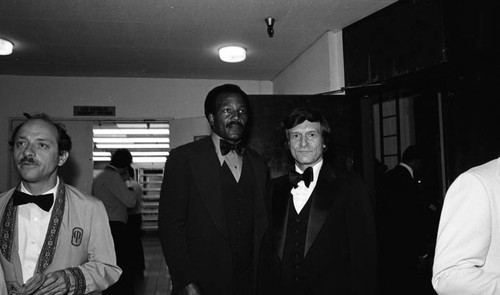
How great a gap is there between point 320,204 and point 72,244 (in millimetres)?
1068

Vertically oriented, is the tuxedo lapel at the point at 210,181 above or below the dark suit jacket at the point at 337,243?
above

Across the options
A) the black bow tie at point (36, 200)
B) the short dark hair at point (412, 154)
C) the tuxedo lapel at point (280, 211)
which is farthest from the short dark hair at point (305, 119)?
the short dark hair at point (412, 154)

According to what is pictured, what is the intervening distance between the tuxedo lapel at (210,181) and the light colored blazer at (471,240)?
3.91 feet

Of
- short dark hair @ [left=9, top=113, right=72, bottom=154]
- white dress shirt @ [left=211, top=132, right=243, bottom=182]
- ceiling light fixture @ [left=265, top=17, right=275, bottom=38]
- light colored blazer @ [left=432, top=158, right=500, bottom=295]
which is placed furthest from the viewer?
ceiling light fixture @ [left=265, top=17, right=275, bottom=38]

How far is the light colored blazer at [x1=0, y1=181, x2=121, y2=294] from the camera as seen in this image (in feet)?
5.60

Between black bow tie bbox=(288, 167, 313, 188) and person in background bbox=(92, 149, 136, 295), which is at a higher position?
black bow tie bbox=(288, 167, 313, 188)

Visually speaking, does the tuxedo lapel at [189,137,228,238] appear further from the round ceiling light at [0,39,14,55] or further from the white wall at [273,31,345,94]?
the round ceiling light at [0,39,14,55]

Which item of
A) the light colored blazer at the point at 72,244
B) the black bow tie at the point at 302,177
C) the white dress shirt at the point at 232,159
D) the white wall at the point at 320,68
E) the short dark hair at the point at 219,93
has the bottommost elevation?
the light colored blazer at the point at 72,244

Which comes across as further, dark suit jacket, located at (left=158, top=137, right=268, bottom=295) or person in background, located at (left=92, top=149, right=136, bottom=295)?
person in background, located at (left=92, top=149, right=136, bottom=295)

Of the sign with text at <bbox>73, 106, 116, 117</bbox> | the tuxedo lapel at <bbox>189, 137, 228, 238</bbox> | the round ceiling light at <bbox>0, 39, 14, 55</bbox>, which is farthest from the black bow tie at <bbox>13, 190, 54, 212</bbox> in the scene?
the sign with text at <bbox>73, 106, 116, 117</bbox>

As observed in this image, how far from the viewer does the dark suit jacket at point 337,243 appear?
6.62ft

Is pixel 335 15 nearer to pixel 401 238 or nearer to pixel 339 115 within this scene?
pixel 339 115

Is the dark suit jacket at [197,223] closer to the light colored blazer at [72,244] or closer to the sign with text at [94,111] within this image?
the light colored blazer at [72,244]

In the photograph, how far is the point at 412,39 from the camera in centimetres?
384
